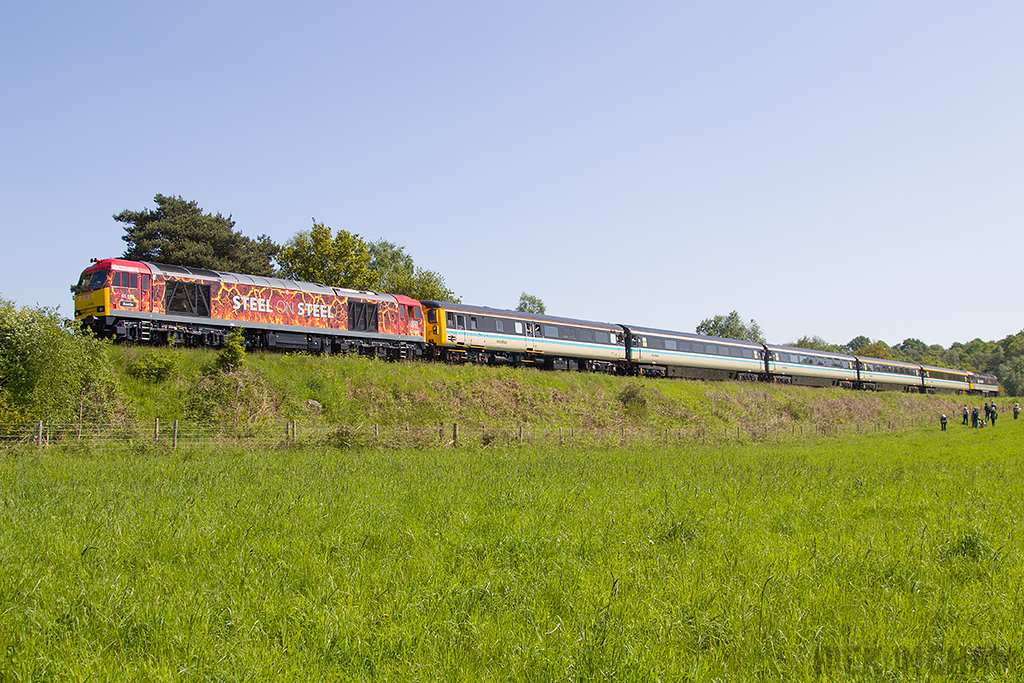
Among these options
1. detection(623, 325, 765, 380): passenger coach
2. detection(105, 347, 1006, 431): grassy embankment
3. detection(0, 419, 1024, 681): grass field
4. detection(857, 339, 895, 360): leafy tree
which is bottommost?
detection(0, 419, 1024, 681): grass field

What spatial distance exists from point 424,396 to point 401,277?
123 ft

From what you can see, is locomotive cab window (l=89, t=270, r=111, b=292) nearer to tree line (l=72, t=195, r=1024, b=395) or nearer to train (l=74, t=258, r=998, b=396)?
train (l=74, t=258, r=998, b=396)

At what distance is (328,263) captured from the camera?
4994 centimetres

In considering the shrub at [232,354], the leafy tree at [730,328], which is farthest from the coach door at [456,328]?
the leafy tree at [730,328]

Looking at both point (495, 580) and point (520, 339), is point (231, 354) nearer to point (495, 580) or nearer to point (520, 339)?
point (520, 339)

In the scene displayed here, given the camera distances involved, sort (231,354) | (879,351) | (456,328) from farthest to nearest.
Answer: (879,351), (456,328), (231,354)

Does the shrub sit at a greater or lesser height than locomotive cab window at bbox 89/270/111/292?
lesser

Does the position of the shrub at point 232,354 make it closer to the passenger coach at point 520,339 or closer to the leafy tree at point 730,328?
the passenger coach at point 520,339

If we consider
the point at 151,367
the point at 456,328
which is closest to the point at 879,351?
the point at 456,328

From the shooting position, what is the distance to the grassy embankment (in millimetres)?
23875

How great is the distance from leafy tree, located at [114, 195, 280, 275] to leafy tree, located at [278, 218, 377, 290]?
9.67 feet

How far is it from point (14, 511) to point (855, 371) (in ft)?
219

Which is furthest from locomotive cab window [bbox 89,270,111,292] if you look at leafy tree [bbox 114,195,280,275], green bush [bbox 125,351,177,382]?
leafy tree [bbox 114,195,280,275]

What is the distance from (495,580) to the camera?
7852 millimetres
